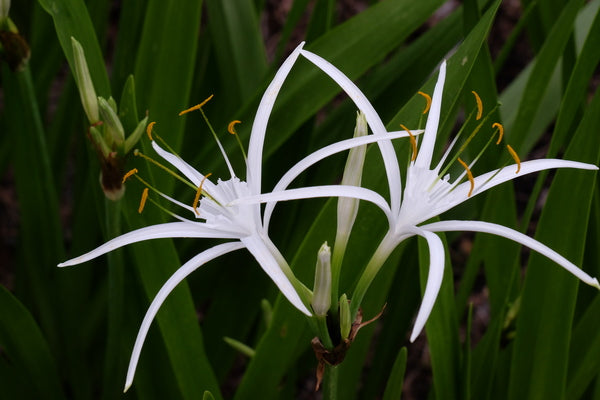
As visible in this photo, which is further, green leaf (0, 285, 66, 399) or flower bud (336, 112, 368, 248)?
green leaf (0, 285, 66, 399)

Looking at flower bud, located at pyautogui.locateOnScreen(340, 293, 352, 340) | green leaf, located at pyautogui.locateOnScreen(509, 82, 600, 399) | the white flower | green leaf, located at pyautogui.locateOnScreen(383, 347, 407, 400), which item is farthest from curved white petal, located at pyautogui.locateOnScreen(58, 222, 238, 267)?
green leaf, located at pyautogui.locateOnScreen(509, 82, 600, 399)

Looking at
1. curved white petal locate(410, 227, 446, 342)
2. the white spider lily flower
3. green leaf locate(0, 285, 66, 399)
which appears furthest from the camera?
green leaf locate(0, 285, 66, 399)

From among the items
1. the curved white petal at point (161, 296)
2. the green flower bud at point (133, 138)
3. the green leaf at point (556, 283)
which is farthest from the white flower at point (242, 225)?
the green leaf at point (556, 283)

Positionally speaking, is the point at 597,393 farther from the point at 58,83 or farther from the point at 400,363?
the point at 58,83

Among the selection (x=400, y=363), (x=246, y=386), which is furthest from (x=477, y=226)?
(x=246, y=386)

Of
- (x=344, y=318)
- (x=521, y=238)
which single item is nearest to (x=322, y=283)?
(x=344, y=318)

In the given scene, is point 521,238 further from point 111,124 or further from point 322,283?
point 111,124

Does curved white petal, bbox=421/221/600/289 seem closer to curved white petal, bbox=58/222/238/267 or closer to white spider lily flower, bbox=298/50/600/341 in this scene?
white spider lily flower, bbox=298/50/600/341
